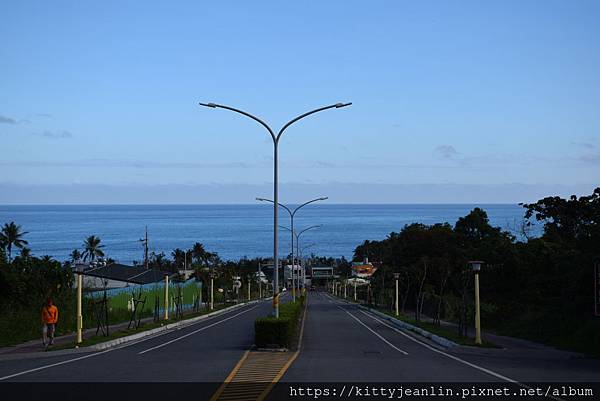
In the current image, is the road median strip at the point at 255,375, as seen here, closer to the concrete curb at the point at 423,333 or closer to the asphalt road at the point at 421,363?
the asphalt road at the point at 421,363

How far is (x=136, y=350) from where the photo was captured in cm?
2383

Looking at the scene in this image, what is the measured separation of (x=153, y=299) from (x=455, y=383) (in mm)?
38078

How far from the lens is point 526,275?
4138 centimetres

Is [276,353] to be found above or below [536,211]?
below

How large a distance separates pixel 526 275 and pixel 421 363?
2352cm

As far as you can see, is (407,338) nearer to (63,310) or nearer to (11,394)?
(63,310)

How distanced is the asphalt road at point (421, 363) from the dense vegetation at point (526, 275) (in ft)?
11.4

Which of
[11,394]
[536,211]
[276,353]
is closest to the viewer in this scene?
[11,394]

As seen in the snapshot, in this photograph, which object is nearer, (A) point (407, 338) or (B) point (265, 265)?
(A) point (407, 338)

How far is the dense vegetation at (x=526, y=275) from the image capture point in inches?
1167

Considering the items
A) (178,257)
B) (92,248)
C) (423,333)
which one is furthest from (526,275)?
(178,257)

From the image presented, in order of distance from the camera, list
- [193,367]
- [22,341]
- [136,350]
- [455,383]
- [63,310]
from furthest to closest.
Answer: [63,310]
[22,341]
[136,350]
[193,367]
[455,383]

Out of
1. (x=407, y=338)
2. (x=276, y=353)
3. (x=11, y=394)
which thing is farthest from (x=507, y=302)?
(x=11, y=394)

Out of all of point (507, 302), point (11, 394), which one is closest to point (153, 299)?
point (507, 302)
